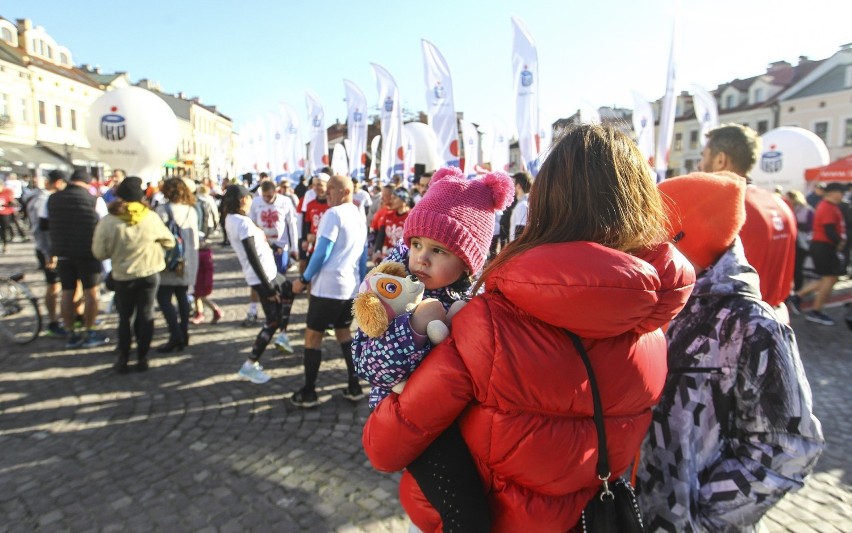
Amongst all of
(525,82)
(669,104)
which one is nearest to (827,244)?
(669,104)

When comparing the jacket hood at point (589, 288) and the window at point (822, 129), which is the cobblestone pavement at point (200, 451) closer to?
the jacket hood at point (589, 288)

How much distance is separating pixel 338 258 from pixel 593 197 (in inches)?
133

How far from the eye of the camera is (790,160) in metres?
12.9

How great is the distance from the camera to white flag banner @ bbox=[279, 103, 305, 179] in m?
23.0

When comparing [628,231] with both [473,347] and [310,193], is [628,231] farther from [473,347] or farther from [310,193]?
[310,193]

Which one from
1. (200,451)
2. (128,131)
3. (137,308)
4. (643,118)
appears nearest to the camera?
(200,451)

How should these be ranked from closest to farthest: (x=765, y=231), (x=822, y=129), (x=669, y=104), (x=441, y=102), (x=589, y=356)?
(x=589, y=356), (x=765, y=231), (x=669, y=104), (x=441, y=102), (x=822, y=129)

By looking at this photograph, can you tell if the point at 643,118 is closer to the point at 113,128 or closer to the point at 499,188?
the point at 113,128

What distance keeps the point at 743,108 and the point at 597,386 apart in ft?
164

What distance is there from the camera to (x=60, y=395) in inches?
181

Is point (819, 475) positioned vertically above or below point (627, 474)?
below

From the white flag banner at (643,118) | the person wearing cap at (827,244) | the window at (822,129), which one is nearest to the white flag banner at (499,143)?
the white flag banner at (643,118)

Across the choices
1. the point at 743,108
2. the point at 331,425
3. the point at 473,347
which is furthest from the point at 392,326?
the point at 743,108

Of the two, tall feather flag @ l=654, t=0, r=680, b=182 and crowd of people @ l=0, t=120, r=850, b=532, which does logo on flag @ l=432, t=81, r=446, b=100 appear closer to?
tall feather flag @ l=654, t=0, r=680, b=182
